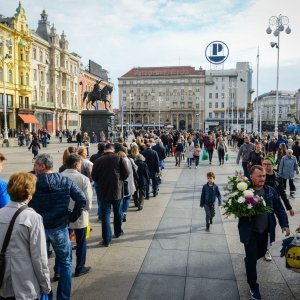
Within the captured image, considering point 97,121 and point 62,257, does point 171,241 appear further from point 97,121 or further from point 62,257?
point 97,121

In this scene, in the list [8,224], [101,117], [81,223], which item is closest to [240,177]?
[81,223]

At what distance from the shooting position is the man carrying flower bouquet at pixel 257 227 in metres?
4.30

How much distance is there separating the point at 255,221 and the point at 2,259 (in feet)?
9.76

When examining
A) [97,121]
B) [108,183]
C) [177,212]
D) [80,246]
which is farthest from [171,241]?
[97,121]

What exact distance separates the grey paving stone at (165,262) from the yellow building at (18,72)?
48.6 m

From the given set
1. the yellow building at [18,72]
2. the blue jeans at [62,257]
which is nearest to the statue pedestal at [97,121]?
the yellow building at [18,72]

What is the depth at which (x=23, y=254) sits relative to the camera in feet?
9.68

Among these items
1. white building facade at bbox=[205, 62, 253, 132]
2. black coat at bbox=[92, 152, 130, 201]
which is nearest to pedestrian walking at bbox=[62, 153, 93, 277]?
black coat at bbox=[92, 152, 130, 201]

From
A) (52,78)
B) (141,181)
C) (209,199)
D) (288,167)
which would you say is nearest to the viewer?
(209,199)

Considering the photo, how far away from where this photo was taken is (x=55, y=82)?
6456 centimetres

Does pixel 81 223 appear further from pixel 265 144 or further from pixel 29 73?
pixel 29 73

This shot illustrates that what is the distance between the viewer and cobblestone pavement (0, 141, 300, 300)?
14.8 feet

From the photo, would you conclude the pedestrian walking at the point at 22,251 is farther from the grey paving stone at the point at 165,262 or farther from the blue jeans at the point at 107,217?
the blue jeans at the point at 107,217

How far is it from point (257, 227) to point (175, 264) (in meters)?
1.62
